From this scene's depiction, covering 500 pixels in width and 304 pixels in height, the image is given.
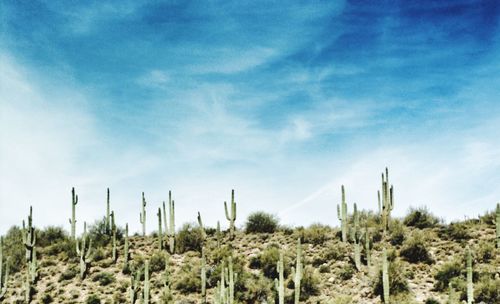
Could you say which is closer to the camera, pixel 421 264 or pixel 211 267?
pixel 421 264

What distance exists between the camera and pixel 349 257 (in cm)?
2394

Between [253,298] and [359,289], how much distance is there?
13.0 feet

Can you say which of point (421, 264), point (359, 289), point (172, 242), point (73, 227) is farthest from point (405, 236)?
point (73, 227)

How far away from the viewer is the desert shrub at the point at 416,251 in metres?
23.3

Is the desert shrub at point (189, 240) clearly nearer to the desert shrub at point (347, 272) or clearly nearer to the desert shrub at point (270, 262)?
the desert shrub at point (270, 262)

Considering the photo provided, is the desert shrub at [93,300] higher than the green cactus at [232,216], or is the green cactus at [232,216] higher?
the green cactus at [232,216]

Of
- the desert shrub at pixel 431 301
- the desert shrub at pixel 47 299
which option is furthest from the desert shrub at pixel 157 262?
the desert shrub at pixel 431 301

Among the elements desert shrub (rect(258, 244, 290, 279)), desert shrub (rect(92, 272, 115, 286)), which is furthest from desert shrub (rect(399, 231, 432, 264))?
desert shrub (rect(92, 272, 115, 286))

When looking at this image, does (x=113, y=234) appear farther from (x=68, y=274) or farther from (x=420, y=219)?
(x=420, y=219)

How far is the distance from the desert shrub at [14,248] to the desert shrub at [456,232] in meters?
19.6

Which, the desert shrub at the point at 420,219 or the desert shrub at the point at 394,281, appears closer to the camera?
the desert shrub at the point at 394,281

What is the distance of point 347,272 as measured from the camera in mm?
22516

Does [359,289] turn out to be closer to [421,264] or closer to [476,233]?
[421,264]

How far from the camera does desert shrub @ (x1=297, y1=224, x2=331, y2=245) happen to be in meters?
26.4
